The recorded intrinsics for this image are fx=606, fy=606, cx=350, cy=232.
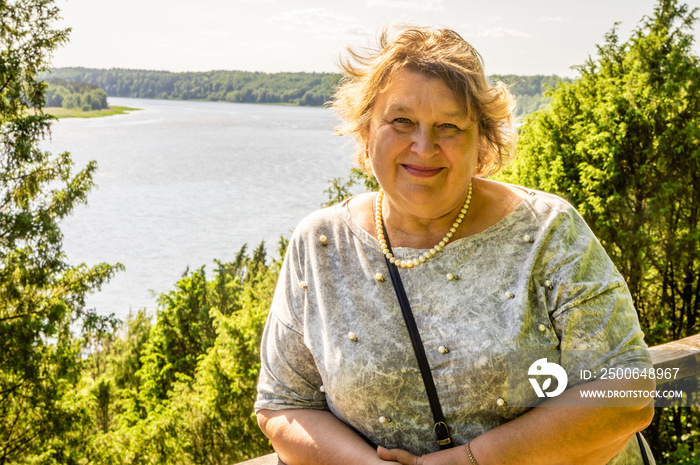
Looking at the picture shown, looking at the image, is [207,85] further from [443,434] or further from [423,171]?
[443,434]

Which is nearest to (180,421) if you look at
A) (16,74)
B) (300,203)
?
(16,74)

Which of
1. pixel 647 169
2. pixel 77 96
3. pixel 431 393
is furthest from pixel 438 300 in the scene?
pixel 77 96

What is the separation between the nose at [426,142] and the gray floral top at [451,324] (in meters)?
0.24

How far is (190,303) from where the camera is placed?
2609 centimetres

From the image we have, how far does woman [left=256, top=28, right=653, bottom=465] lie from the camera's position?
4.48 feet

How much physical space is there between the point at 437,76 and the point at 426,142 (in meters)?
0.16

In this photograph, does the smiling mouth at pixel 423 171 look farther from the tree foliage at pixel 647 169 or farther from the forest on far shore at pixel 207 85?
the forest on far shore at pixel 207 85

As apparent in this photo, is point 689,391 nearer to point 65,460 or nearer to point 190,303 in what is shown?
point 65,460

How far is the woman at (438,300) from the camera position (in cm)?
137

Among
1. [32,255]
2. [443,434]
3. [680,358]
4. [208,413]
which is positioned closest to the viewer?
[443,434]

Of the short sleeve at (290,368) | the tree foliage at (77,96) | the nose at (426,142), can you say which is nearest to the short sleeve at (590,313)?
the nose at (426,142)

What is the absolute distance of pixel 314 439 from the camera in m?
1.55
